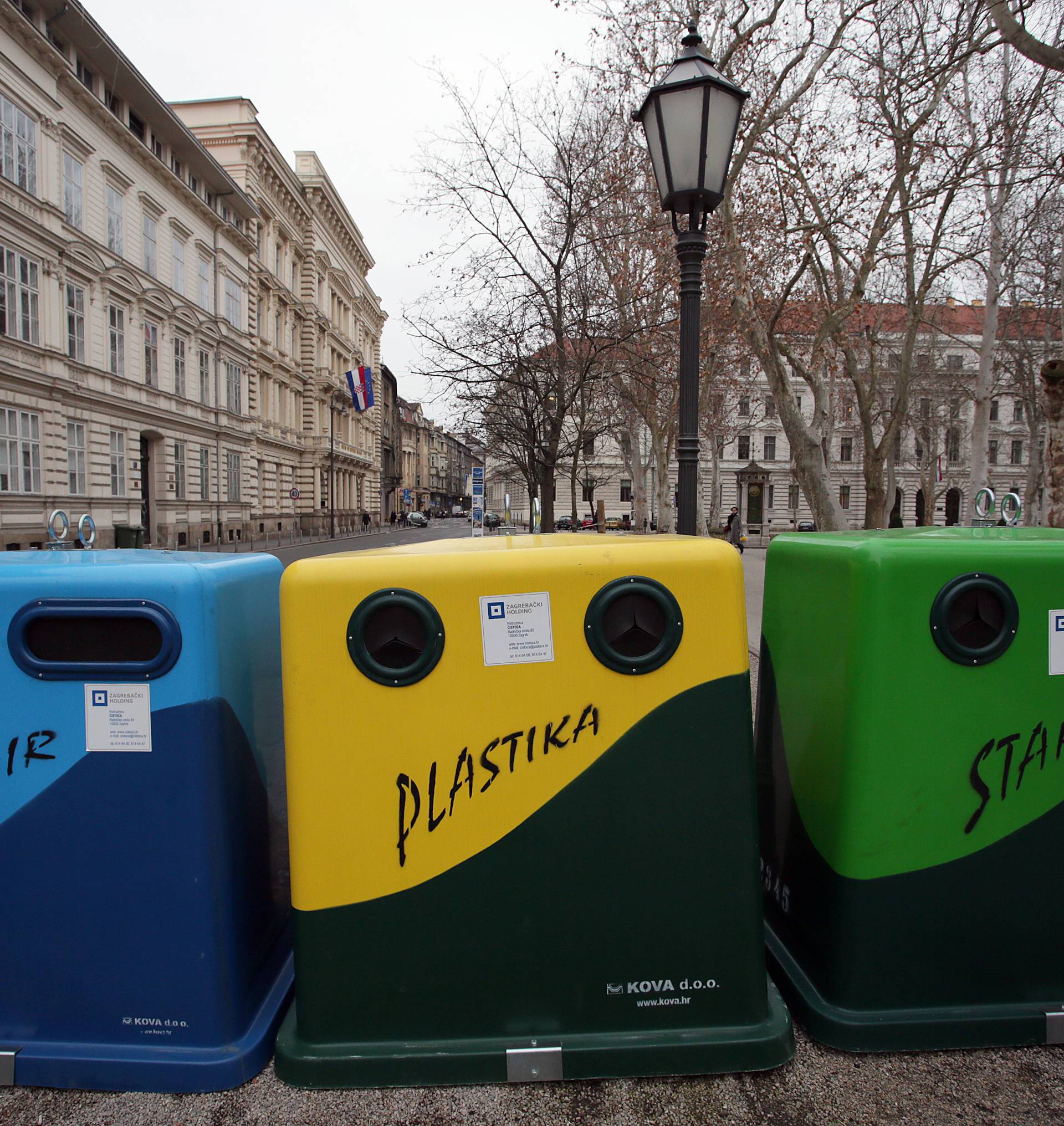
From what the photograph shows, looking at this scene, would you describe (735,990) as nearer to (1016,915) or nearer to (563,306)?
(1016,915)

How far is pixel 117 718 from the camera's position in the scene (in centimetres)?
188

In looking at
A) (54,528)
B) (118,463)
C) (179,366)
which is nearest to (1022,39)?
(54,528)

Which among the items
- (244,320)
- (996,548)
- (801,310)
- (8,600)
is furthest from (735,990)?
(244,320)

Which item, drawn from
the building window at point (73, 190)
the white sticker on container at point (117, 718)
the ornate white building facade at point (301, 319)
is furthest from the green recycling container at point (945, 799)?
the ornate white building facade at point (301, 319)

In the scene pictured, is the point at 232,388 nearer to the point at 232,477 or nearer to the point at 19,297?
the point at 232,477

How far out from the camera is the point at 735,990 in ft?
6.34

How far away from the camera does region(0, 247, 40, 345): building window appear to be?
20094 millimetres

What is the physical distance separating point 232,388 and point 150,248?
934 cm

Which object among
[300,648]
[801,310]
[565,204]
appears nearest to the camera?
[300,648]

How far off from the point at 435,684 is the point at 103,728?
853 mm

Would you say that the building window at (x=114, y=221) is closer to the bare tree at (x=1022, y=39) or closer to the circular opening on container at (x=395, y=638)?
the bare tree at (x=1022, y=39)

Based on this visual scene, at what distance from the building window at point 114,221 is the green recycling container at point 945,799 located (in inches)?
1182

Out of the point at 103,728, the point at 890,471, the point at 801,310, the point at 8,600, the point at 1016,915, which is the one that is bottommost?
the point at 1016,915

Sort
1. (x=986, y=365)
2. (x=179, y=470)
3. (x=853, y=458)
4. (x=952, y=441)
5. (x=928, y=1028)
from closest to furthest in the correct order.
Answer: (x=928, y=1028)
(x=986, y=365)
(x=179, y=470)
(x=952, y=441)
(x=853, y=458)
